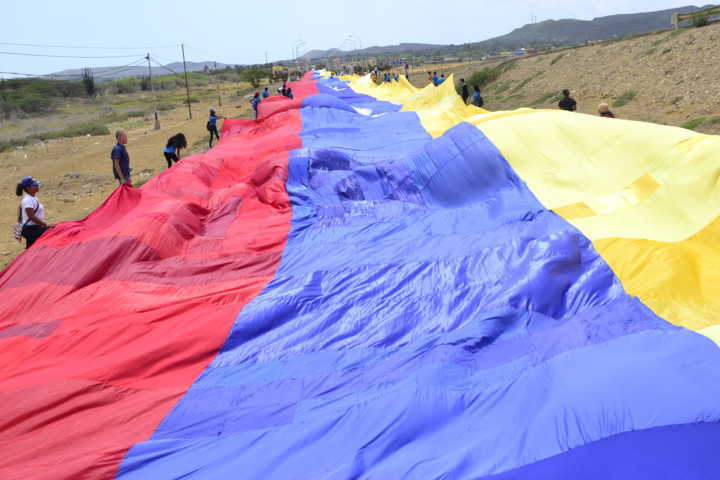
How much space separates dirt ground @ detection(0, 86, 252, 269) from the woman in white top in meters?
2.15

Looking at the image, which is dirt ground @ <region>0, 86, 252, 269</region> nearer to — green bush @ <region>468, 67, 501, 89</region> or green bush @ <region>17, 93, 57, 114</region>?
green bush @ <region>468, 67, 501, 89</region>

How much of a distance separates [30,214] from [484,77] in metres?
21.1

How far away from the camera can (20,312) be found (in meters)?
→ 4.01

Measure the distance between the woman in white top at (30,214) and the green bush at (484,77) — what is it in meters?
20.1

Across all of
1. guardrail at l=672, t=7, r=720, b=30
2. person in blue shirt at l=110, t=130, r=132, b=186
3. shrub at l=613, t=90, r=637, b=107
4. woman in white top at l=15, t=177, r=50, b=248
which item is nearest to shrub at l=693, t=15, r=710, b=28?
guardrail at l=672, t=7, r=720, b=30

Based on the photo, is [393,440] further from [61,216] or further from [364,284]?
[61,216]

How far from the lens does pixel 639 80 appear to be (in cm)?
1449

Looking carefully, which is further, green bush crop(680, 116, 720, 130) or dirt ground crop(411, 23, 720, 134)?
dirt ground crop(411, 23, 720, 134)

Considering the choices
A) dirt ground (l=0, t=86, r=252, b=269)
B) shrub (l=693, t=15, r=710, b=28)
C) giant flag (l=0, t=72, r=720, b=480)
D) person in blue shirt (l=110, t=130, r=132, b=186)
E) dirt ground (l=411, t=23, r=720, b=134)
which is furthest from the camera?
shrub (l=693, t=15, r=710, b=28)

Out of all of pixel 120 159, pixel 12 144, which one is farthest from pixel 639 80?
pixel 12 144

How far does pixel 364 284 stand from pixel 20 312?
2489 millimetres

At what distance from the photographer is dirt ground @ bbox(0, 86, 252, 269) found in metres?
10.5

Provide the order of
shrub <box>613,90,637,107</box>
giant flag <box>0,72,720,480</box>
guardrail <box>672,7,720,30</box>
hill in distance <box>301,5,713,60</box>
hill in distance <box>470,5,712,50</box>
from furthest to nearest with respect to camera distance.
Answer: hill in distance <box>470,5,712,50</box>, hill in distance <box>301,5,713,60</box>, guardrail <box>672,7,720,30</box>, shrub <box>613,90,637,107</box>, giant flag <box>0,72,720,480</box>

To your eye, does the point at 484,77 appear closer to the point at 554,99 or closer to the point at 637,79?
the point at 554,99
